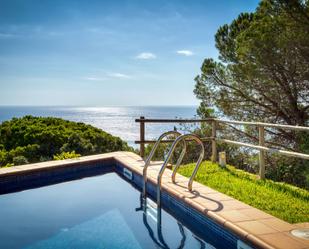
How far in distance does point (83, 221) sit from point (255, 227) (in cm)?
236

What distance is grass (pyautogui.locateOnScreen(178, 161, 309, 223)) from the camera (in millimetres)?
4023

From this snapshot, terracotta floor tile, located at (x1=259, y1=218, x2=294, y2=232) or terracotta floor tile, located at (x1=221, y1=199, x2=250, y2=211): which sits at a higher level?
terracotta floor tile, located at (x1=259, y1=218, x2=294, y2=232)

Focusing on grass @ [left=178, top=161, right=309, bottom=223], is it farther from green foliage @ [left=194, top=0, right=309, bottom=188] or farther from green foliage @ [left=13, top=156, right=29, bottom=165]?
green foliage @ [left=13, top=156, right=29, bottom=165]

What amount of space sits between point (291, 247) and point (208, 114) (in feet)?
30.9

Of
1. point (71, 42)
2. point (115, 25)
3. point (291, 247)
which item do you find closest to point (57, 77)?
point (71, 42)

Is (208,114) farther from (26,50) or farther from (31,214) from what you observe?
(26,50)

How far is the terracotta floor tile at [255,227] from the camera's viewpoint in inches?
117

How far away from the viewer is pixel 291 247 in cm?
261

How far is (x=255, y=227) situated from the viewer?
10.2 ft

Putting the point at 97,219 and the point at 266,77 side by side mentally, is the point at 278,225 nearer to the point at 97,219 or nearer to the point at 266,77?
the point at 97,219

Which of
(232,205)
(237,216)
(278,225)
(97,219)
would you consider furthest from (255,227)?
→ (97,219)

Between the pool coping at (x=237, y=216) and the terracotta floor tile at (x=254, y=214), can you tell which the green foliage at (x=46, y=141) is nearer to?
the pool coping at (x=237, y=216)

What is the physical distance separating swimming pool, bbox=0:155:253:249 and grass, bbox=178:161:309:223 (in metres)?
0.89

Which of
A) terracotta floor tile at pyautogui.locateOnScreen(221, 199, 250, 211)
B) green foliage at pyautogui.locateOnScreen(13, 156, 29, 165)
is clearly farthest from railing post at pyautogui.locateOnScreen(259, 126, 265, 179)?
green foliage at pyautogui.locateOnScreen(13, 156, 29, 165)
